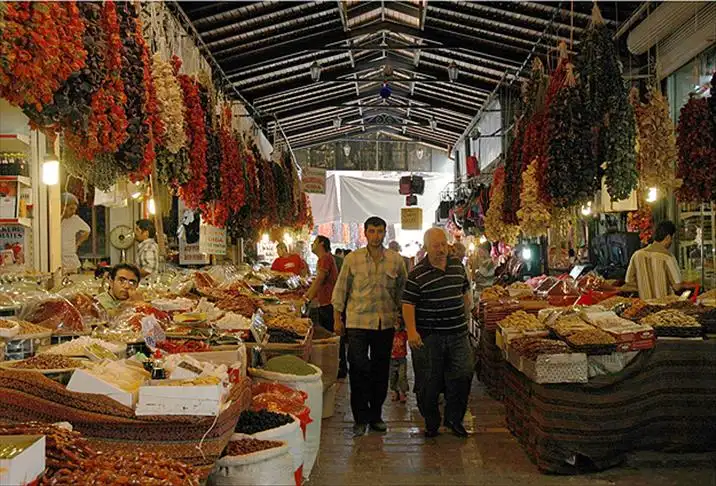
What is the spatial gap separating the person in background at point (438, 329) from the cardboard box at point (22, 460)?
400cm

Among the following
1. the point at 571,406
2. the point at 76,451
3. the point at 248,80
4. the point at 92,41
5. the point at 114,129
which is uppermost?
the point at 248,80

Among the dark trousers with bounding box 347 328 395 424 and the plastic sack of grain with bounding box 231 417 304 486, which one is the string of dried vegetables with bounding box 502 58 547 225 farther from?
the plastic sack of grain with bounding box 231 417 304 486

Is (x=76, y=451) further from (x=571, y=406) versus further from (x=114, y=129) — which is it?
(x=571, y=406)

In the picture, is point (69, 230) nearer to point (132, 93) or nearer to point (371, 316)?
point (371, 316)

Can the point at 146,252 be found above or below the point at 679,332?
above

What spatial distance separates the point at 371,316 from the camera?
6.45 meters

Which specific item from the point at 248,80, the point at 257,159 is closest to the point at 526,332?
the point at 257,159

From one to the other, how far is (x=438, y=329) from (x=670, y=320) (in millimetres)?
1759

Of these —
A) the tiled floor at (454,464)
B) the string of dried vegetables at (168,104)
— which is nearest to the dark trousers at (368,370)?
the tiled floor at (454,464)

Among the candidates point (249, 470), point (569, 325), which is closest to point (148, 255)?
point (569, 325)

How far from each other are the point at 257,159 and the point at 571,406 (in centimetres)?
652

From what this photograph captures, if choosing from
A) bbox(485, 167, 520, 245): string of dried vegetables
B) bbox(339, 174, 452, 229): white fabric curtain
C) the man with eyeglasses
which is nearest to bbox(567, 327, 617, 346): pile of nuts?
the man with eyeglasses

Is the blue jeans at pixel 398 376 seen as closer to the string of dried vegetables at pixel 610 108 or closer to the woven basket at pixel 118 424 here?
the string of dried vegetables at pixel 610 108

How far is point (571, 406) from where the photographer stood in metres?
5.09
